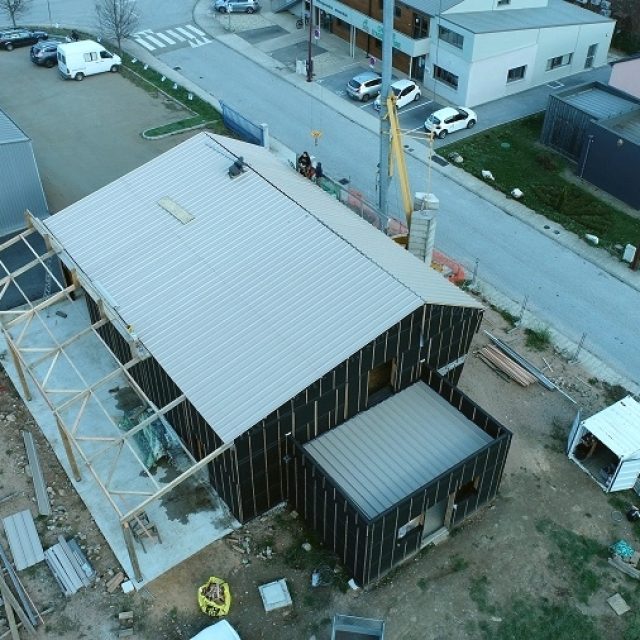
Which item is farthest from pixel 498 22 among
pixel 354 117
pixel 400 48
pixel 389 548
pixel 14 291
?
pixel 389 548

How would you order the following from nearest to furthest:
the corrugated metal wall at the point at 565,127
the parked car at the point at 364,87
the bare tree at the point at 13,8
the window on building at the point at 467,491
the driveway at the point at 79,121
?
the window on building at the point at 467,491 < the driveway at the point at 79,121 < the corrugated metal wall at the point at 565,127 < the parked car at the point at 364,87 < the bare tree at the point at 13,8

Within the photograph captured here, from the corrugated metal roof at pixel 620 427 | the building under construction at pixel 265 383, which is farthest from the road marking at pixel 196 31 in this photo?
the corrugated metal roof at pixel 620 427

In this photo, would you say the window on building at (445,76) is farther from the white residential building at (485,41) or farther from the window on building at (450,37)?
the window on building at (450,37)

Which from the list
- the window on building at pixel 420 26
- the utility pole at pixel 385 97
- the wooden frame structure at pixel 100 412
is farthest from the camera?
the window on building at pixel 420 26

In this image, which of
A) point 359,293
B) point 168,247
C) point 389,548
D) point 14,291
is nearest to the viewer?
point 389,548

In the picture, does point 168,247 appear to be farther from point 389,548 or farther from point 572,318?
point 572,318

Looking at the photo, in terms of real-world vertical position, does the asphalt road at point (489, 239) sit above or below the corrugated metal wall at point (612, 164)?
below

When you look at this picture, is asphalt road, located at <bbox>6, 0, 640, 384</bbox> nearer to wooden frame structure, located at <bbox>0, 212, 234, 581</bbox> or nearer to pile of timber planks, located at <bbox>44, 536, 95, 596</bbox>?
wooden frame structure, located at <bbox>0, 212, 234, 581</bbox>
